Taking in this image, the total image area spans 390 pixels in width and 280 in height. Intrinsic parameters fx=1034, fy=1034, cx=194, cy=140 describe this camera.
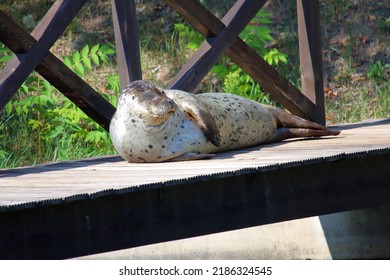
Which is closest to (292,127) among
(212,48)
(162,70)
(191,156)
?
(212,48)

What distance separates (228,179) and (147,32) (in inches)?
275

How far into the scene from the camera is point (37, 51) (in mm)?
5867

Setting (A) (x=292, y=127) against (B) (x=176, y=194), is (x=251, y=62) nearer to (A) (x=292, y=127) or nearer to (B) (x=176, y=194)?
(A) (x=292, y=127)

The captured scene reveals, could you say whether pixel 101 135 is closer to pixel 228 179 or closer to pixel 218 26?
pixel 218 26

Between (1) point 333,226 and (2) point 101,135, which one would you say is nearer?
(1) point 333,226

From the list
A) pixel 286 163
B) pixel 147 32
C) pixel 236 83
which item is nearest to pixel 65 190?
pixel 286 163

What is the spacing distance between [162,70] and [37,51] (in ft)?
17.1

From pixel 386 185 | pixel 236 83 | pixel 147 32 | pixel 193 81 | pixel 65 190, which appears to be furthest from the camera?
pixel 147 32

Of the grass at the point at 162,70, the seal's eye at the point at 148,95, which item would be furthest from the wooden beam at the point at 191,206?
the grass at the point at 162,70

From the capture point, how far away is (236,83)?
9.23 metres

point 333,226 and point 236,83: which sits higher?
point 236,83

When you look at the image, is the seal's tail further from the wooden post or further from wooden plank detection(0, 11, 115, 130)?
wooden plank detection(0, 11, 115, 130)

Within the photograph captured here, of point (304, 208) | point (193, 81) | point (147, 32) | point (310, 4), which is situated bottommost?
point (304, 208)

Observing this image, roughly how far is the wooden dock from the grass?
8.84ft
